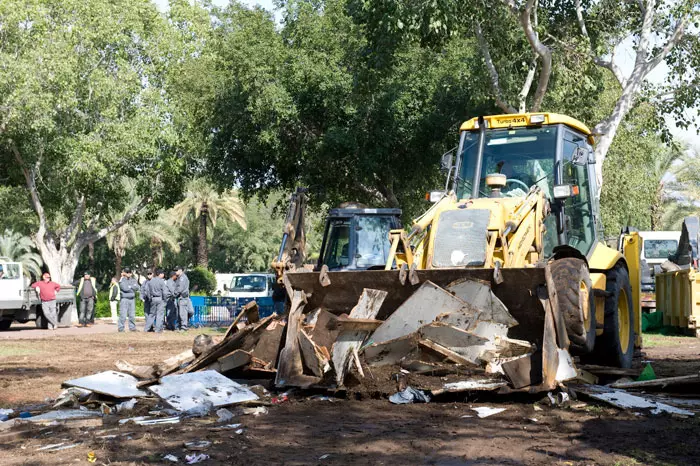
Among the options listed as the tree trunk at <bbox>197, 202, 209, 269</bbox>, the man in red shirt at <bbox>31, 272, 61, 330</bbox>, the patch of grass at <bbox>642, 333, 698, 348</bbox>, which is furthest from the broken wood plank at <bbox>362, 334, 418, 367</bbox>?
the tree trunk at <bbox>197, 202, 209, 269</bbox>

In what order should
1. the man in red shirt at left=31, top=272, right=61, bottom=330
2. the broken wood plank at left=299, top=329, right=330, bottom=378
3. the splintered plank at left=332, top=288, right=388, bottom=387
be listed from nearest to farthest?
the splintered plank at left=332, top=288, right=388, bottom=387 → the broken wood plank at left=299, top=329, right=330, bottom=378 → the man in red shirt at left=31, top=272, right=61, bottom=330

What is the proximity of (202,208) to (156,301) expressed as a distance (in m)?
24.6

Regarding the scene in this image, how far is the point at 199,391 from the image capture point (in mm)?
9320

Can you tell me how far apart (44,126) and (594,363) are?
24.2m

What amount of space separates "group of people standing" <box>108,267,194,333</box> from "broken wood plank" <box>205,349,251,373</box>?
15.4 m

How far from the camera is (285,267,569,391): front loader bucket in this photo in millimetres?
8984

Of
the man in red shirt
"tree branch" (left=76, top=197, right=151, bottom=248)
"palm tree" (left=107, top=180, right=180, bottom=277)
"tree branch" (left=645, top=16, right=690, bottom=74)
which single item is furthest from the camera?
"palm tree" (left=107, top=180, right=180, bottom=277)

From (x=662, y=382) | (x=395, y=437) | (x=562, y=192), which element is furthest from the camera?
(x=562, y=192)

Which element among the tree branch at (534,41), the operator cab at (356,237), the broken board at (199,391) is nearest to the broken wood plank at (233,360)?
the broken board at (199,391)

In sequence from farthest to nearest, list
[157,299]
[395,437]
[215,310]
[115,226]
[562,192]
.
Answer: [115,226] → [215,310] → [157,299] → [562,192] → [395,437]

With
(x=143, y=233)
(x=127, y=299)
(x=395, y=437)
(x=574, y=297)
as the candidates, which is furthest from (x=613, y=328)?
(x=143, y=233)

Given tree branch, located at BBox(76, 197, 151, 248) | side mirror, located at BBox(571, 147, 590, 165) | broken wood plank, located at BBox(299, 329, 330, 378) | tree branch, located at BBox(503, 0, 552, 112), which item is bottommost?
broken wood plank, located at BBox(299, 329, 330, 378)

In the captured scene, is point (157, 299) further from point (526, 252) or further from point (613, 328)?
point (526, 252)

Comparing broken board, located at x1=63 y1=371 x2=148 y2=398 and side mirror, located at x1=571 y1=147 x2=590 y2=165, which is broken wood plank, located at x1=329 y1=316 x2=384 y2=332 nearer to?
broken board, located at x1=63 y1=371 x2=148 y2=398
